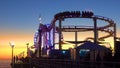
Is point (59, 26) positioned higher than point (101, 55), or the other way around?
point (59, 26)

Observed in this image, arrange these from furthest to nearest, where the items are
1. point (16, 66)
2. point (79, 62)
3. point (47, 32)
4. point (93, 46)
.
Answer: point (47, 32) < point (16, 66) < point (93, 46) < point (79, 62)

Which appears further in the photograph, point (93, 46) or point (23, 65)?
point (23, 65)

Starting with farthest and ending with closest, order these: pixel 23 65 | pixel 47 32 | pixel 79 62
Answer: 1. pixel 47 32
2. pixel 23 65
3. pixel 79 62

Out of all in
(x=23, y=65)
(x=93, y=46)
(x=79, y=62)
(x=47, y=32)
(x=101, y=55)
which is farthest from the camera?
(x=47, y=32)

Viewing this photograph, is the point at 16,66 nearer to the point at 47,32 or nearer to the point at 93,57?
the point at 47,32

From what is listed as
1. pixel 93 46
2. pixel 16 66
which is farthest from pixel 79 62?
pixel 16 66

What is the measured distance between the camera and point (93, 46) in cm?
3259

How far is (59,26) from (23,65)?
22.9 m

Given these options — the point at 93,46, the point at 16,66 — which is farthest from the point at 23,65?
the point at 93,46

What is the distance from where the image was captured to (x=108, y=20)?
88.1 meters

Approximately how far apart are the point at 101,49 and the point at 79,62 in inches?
Result: 230

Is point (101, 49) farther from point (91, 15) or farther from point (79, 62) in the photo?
point (91, 15)

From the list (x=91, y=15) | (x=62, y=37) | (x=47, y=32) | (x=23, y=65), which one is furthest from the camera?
(x=47, y=32)

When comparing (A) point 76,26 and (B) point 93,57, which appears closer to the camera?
(B) point 93,57
